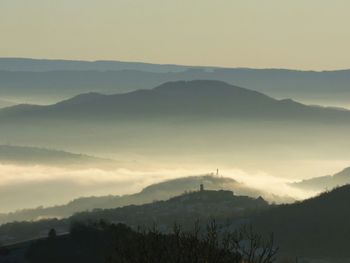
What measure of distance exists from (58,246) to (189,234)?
123 m

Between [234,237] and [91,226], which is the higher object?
[91,226]

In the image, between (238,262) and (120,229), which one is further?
(120,229)

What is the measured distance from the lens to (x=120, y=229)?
17238cm

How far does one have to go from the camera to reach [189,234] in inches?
2233

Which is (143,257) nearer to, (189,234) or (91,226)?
(189,234)

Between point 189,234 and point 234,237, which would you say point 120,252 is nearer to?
point 189,234

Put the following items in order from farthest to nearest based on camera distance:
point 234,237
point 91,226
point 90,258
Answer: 1. point 91,226
2. point 90,258
3. point 234,237

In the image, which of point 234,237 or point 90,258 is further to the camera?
point 90,258

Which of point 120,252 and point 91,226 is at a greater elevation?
point 91,226

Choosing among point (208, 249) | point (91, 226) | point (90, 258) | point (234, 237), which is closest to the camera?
point (208, 249)

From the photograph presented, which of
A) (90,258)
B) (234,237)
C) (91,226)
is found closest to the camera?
(234,237)

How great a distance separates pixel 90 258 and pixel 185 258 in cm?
11498

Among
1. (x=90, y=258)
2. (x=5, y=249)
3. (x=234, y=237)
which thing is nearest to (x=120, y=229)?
(x=90, y=258)

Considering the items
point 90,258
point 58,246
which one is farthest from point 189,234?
point 58,246
